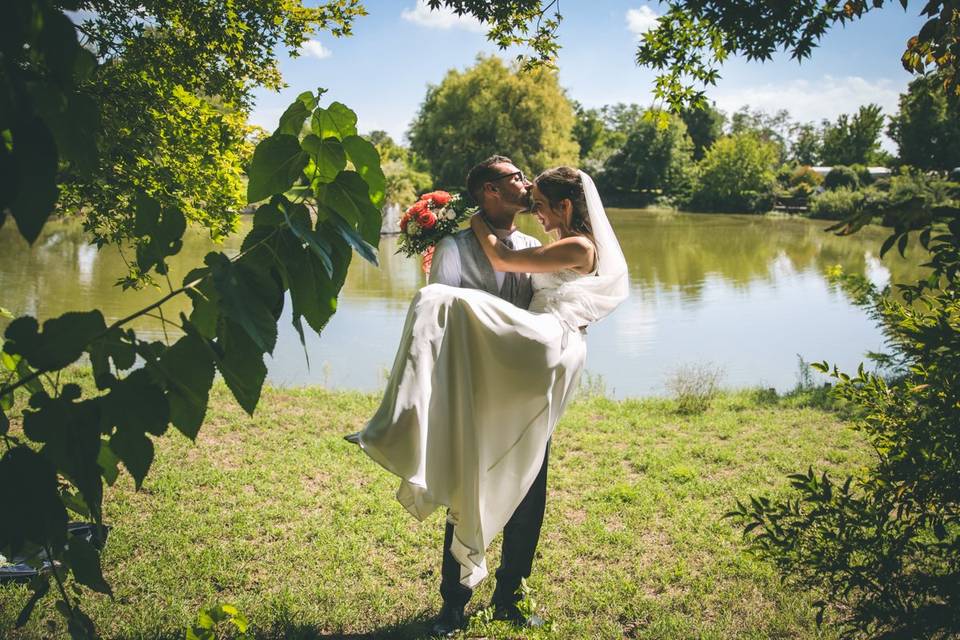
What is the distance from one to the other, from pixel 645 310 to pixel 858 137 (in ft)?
191

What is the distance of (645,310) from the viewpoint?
1582 centimetres

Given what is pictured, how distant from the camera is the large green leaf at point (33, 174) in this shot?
2.36 feet

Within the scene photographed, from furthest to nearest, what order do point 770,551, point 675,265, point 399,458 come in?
point 675,265
point 399,458
point 770,551

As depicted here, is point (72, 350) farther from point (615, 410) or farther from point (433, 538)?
point (615, 410)

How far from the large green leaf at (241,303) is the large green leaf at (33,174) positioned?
0.66 feet

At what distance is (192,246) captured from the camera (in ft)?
79.2

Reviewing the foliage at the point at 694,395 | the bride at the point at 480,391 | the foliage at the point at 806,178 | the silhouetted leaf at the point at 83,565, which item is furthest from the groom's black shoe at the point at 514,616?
the foliage at the point at 806,178

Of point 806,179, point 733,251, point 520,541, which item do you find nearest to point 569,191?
point 520,541

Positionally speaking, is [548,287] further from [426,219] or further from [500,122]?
[500,122]

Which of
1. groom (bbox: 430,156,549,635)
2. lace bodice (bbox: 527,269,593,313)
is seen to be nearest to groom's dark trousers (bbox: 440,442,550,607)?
groom (bbox: 430,156,549,635)

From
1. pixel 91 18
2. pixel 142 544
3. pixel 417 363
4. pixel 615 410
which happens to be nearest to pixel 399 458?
pixel 417 363

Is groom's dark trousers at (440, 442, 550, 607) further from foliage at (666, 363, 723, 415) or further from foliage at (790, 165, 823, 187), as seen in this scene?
foliage at (790, 165, 823, 187)

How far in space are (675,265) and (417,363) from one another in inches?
847

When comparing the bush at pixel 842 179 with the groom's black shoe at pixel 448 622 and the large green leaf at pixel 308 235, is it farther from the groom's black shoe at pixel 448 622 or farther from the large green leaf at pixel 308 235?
the large green leaf at pixel 308 235
